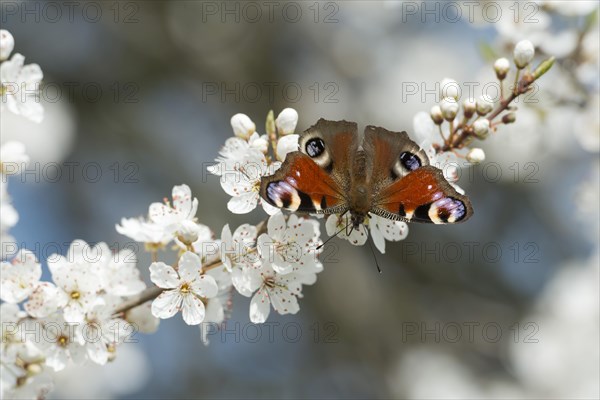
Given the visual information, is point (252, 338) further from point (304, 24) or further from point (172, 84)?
point (304, 24)

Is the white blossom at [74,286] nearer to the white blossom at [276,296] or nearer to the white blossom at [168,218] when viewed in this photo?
the white blossom at [168,218]

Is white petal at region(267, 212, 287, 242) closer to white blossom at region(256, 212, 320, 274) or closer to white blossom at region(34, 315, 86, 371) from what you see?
white blossom at region(256, 212, 320, 274)

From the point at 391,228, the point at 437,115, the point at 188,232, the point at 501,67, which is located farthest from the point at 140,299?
the point at 501,67

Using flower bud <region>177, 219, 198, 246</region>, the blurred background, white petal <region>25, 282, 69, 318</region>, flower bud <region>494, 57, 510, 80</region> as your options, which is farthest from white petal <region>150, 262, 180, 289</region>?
the blurred background

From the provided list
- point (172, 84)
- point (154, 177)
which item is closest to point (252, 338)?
point (154, 177)

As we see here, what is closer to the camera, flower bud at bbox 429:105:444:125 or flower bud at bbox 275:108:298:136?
flower bud at bbox 275:108:298:136

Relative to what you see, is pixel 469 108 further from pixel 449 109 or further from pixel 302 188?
pixel 302 188
